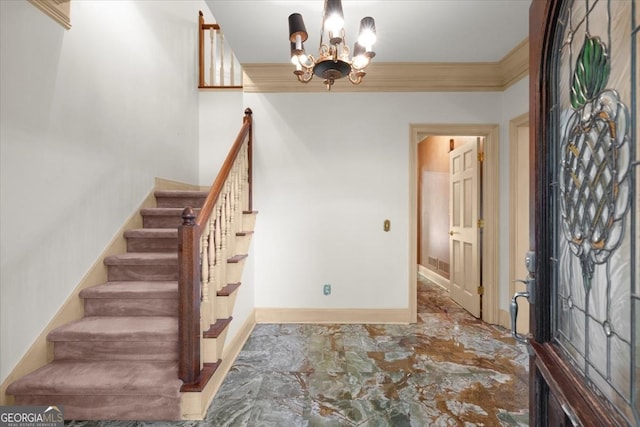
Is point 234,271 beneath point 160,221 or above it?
beneath

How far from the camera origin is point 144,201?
9.73ft

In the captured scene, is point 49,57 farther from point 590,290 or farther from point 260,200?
point 590,290

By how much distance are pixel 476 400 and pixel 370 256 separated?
1.56 meters

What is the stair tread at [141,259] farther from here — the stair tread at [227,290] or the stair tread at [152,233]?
the stair tread at [227,290]

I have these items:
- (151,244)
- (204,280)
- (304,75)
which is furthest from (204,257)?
(304,75)

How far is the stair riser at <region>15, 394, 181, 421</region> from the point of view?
162 cm

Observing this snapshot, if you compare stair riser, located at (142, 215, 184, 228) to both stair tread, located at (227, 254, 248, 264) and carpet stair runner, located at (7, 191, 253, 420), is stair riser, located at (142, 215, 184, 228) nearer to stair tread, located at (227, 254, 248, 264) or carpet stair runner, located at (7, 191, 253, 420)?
carpet stair runner, located at (7, 191, 253, 420)

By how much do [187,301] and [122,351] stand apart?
65 cm

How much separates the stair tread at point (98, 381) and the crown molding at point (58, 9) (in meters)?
2.35

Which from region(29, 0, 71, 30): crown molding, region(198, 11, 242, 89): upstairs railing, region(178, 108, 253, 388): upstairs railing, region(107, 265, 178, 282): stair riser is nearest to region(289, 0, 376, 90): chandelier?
region(178, 108, 253, 388): upstairs railing

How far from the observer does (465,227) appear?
11.6 ft

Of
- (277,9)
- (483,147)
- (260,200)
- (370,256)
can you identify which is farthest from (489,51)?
(260,200)

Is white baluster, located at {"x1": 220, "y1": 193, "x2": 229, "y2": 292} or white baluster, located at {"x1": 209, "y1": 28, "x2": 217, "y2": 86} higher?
white baluster, located at {"x1": 209, "y1": 28, "x2": 217, "y2": 86}

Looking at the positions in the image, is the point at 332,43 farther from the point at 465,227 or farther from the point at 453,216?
the point at 453,216
